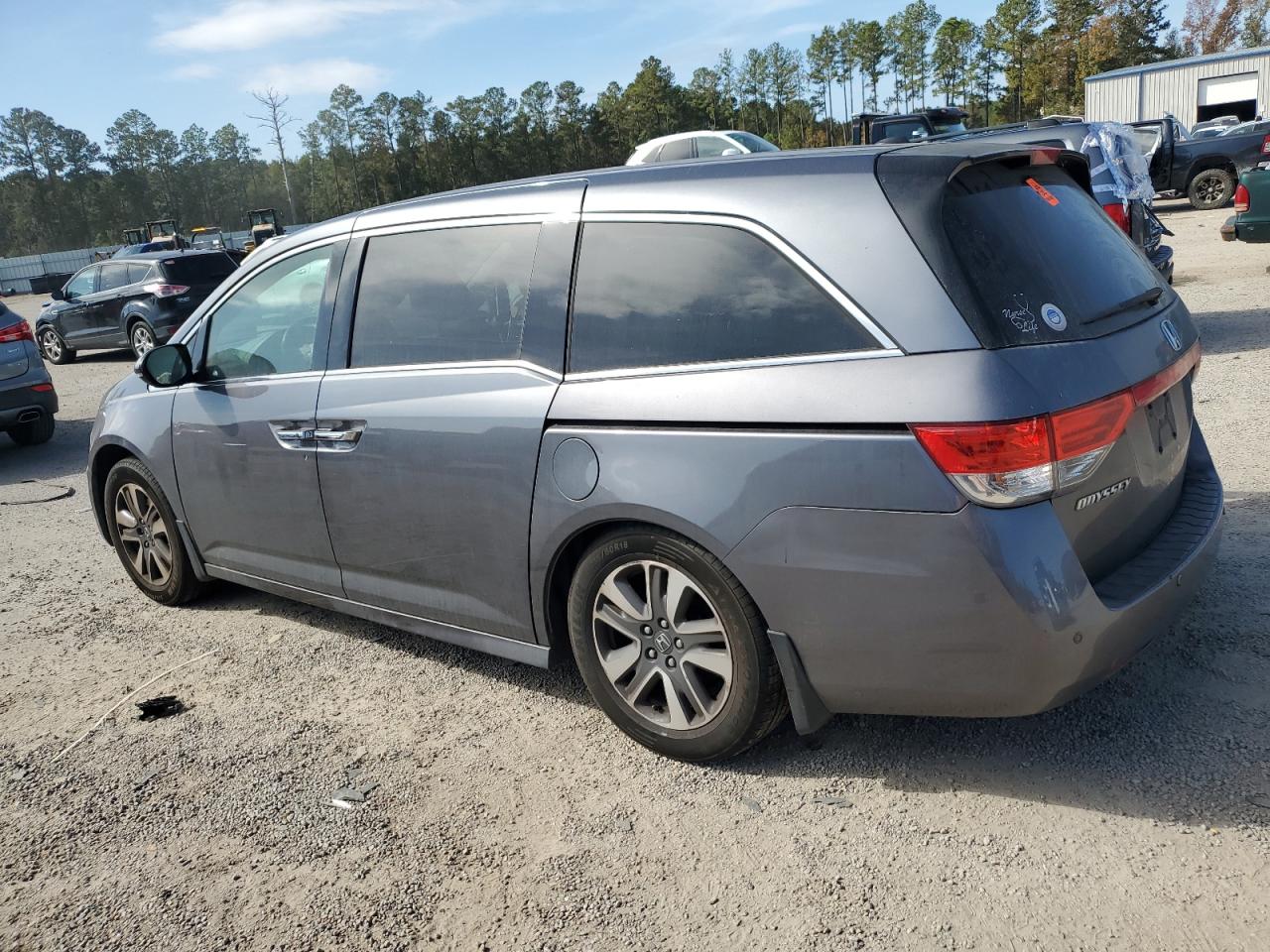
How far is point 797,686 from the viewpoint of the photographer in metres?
2.92

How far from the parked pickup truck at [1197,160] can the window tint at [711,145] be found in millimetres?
8335

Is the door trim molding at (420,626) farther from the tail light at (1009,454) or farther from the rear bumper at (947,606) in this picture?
the tail light at (1009,454)

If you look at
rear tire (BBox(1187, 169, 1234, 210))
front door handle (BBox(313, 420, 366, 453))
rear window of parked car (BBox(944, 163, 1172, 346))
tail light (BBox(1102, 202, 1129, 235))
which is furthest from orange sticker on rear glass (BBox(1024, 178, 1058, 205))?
rear tire (BBox(1187, 169, 1234, 210))

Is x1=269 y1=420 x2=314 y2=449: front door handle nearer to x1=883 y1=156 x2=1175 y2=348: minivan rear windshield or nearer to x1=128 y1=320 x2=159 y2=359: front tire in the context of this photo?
x1=883 y1=156 x2=1175 y2=348: minivan rear windshield

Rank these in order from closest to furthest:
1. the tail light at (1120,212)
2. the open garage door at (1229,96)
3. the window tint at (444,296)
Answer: the window tint at (444,296) → the tail light at (1120,212) → the open garage door at (1229,96)

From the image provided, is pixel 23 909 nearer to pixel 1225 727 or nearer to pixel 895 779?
pixel 895 779

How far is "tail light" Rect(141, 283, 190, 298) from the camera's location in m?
16.8

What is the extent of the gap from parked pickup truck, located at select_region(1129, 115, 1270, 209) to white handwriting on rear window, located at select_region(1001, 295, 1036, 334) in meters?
21.6

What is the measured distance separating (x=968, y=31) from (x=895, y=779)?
289ft

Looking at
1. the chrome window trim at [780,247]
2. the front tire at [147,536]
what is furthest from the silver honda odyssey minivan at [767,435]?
the front tire at [147,536]

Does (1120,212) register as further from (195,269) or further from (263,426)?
(195,269)

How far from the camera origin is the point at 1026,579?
8.41ft

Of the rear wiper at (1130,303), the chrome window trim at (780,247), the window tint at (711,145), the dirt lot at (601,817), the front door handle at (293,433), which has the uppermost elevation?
the window tint at (711,145)

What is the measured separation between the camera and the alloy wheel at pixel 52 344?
61.4 feet
